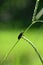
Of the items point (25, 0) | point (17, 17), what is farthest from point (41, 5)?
point (17, 17)

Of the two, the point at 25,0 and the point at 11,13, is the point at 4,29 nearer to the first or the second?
the point at 11,13

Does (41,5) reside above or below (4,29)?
above

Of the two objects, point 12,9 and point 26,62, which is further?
point 12,9

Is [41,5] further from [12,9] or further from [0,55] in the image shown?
[0,55]

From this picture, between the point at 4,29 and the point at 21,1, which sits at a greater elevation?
the point at 21,1

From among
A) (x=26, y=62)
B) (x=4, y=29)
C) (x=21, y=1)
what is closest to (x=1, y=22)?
(x=4, y=29)

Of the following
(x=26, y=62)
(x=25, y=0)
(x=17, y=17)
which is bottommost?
(x=26, y=62)
